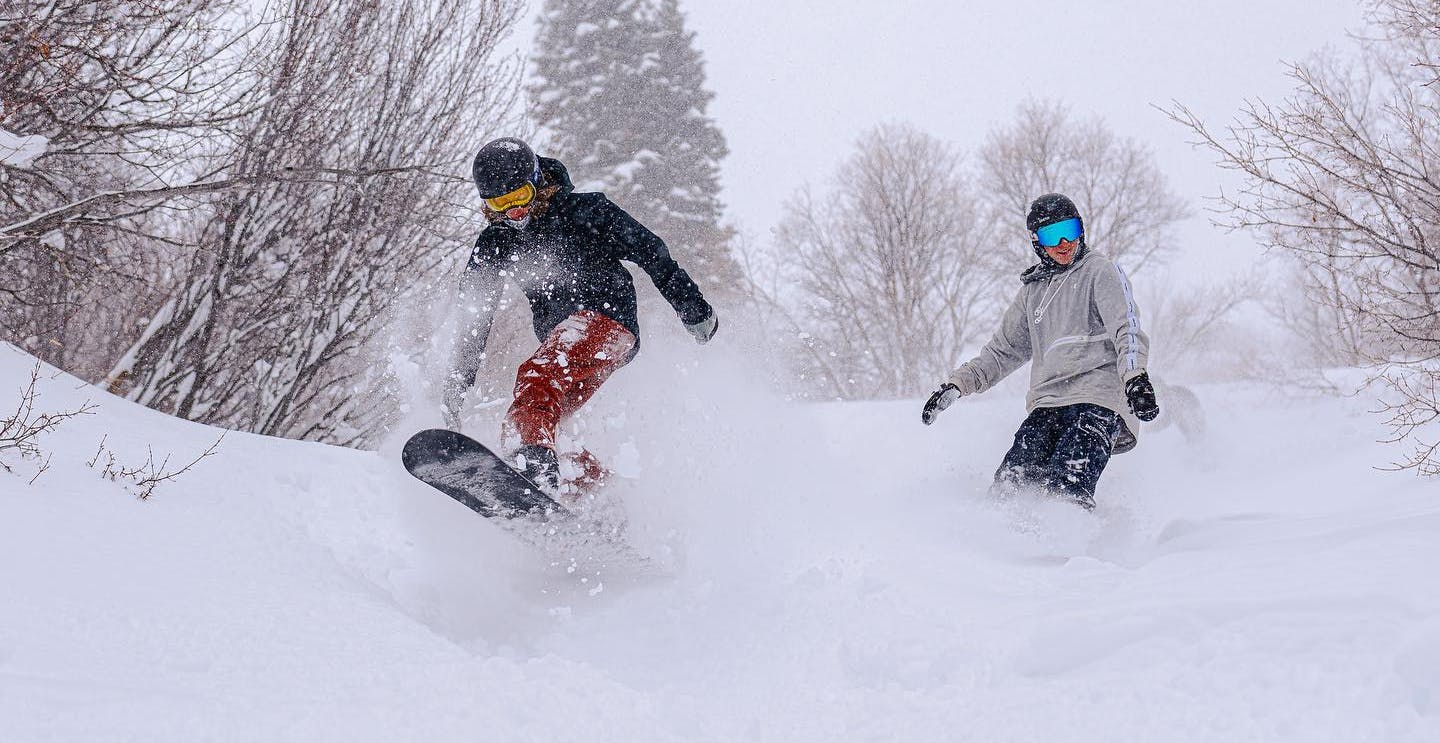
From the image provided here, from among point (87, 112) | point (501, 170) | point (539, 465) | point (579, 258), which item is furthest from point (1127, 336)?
point (87, 112)

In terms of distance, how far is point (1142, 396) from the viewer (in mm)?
3164

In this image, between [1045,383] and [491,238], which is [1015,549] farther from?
[491,238]

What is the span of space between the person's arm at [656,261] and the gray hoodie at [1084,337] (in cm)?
144

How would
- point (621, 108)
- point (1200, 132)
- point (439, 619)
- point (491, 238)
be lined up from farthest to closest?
point (621, 108) < point (1200, 132) < point (491, 238) < point (439, 619)

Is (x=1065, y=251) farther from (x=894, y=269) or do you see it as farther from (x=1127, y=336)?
(x=894, y=269)

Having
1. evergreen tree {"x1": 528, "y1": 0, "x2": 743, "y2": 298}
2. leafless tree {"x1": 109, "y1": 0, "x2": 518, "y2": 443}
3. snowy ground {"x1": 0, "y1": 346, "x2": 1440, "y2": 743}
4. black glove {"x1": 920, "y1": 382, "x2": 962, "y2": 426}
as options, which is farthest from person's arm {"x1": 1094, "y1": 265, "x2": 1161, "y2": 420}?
evergreen tree {"x1": 528, "y1": 0, "x2": 743, "y2": 298}

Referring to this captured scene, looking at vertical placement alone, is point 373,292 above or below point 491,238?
Result: above

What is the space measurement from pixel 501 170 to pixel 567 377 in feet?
2.77

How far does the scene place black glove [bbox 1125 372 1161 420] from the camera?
313 centimetres

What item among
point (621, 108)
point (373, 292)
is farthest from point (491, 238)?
point (621, 108)

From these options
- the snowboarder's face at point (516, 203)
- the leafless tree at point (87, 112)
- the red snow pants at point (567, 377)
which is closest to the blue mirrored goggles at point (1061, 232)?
the red snow pants at point (567, 377)

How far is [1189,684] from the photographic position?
159 cm

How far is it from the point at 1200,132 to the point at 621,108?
56.4 ft

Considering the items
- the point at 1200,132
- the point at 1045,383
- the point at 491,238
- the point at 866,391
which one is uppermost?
the point at 866,391
